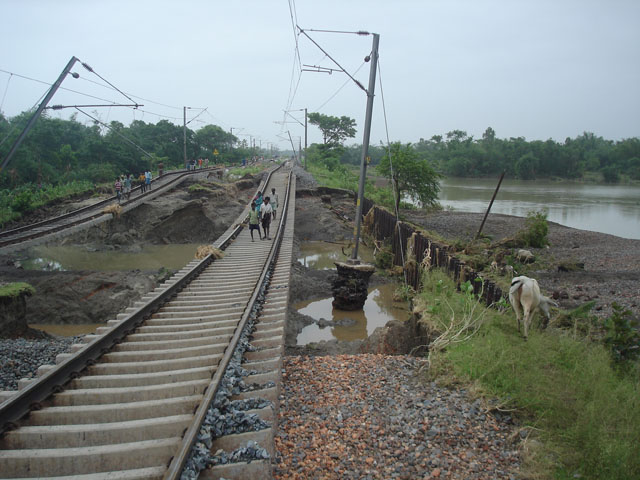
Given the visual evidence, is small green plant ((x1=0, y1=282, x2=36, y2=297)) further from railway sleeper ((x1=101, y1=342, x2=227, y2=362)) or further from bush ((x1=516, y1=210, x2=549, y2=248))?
bush ((x1=516, y1=210, x2=549, y2=248))

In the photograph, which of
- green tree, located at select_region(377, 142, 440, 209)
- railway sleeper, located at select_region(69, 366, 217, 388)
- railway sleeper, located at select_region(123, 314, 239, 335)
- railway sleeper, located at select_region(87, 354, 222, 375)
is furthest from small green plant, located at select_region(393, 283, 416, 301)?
green tree, located at select_region(377, 142, 440, 209)

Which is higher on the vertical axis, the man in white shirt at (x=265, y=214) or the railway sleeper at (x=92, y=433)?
the man in white shirt at (x=265, y=214)

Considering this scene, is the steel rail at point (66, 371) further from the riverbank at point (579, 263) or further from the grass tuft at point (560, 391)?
the riverbank at point (579, 263)

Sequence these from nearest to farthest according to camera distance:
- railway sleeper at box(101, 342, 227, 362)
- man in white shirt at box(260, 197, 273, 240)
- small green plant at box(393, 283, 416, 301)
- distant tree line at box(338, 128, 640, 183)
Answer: railway sleeper at box(101, 342, 227, 362)
small green plant at box(393, 283, 416, 301)
man in white shirt at box(260, 197, 273, 240)
distant tree line at box(338, 128, 640, 183)

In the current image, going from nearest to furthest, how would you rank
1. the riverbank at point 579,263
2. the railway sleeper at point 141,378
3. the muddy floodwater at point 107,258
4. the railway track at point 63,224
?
the railway sleeper at point 141,378 → the riverbank at point 579,263 → the railway track at point 63,224 → the muddy floodwater at point 107,258

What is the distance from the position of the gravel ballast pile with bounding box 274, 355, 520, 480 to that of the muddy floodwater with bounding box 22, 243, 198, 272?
1429 centimetres

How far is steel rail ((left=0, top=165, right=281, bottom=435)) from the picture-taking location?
11.8ft

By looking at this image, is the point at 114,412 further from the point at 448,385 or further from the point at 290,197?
the point at 290,197

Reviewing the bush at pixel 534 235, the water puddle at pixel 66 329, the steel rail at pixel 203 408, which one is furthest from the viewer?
the bush at pixel 534 235

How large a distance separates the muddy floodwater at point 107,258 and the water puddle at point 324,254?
17.7ft

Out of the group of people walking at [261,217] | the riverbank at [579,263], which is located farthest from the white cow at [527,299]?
the group of people walking at [261,217]

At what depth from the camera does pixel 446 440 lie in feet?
13.4

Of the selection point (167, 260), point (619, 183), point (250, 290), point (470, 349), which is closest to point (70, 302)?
point (250, 290)

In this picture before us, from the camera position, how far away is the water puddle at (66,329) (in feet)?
34.9
